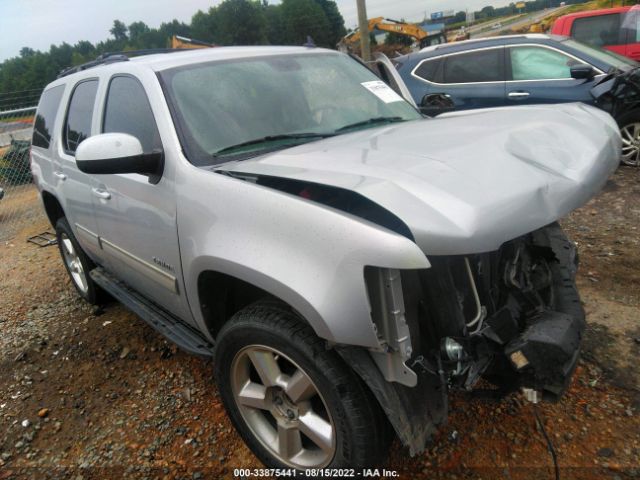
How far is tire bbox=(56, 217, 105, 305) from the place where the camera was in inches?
154

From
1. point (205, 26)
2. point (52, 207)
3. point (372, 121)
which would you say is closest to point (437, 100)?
point (372, 121)

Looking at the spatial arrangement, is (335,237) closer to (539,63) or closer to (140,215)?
(140,215)

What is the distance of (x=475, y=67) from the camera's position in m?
6.91

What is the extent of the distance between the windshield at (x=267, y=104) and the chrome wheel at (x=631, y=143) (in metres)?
4.33

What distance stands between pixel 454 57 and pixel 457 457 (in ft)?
20.2

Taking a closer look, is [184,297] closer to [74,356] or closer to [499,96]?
[74,356]

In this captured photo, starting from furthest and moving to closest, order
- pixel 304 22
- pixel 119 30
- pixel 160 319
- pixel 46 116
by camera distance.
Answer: pixel 119 30
pixel 304 22
pixel 46 116
pixel 160 319

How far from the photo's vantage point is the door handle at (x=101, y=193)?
281 cm

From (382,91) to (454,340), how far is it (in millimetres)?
1850

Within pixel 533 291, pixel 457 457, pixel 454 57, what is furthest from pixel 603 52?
pixel 457 457

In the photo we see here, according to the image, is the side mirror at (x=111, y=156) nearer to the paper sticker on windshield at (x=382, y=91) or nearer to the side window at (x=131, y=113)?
the side window at (x=131, y=113)

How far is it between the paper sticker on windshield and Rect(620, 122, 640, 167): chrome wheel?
433 centimetres

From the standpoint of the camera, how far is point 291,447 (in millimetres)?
2111

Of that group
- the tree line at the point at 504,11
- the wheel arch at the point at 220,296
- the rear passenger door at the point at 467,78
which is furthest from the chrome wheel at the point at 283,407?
the tree line at the point at 504,11
